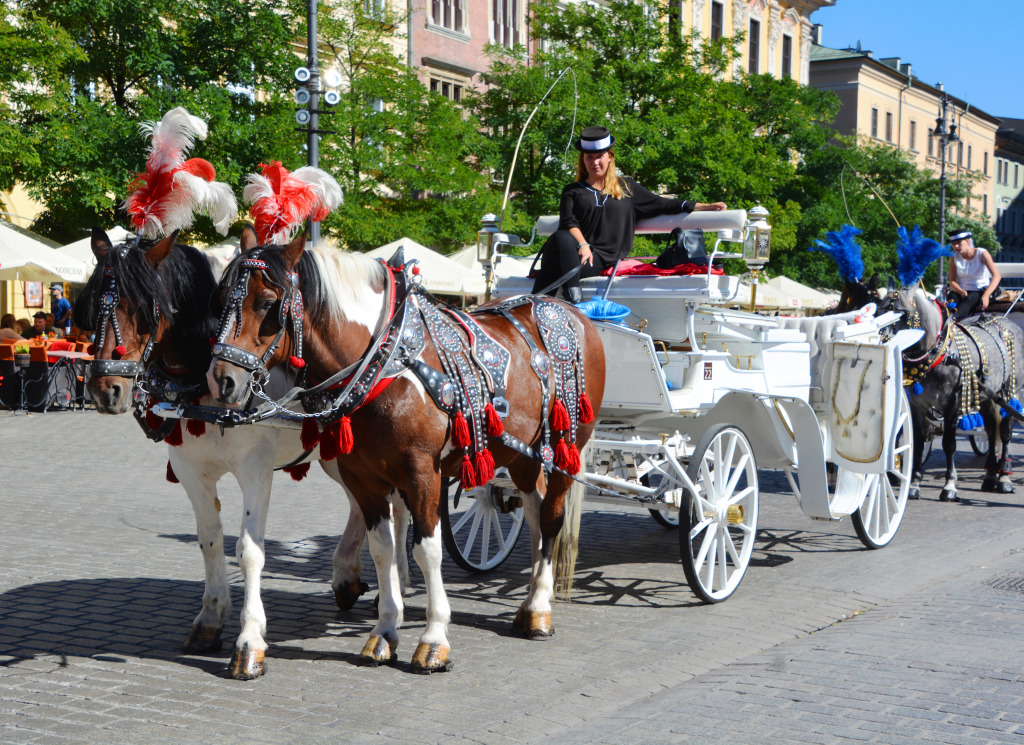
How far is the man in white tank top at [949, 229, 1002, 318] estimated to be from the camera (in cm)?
1178

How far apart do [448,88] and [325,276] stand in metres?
27.9

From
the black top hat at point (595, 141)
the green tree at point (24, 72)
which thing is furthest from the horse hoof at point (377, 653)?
the green tree at point (24, 72)

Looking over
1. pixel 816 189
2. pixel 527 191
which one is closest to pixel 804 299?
pixel 816 189

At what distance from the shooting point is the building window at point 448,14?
31.3 m

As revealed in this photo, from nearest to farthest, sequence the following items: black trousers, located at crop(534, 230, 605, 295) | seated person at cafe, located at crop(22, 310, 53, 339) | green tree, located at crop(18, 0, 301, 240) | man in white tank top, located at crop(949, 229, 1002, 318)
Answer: black trousers, located at crop(534, 230, 605, 295), man in white tank top, located at crop(949, 229, 1002, 318), seated person at cafe, located at crop(22, 310, 53, 339), green tree, located at crop(18, 0, 301, 240)

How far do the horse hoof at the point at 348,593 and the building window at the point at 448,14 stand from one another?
27.1 m

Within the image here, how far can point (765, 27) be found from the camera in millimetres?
47312

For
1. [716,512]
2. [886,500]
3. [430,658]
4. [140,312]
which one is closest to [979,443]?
[886,500]

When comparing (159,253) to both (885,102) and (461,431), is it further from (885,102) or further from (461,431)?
(885,102)

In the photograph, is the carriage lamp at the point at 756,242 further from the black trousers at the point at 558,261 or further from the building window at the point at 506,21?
the building window at the point at 506,21

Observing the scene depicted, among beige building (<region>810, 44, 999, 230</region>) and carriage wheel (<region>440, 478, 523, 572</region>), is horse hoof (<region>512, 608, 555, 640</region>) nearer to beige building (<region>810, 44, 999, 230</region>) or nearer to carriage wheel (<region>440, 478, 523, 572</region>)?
carriage wheel (<region>440, 478, 523, 572</region>)

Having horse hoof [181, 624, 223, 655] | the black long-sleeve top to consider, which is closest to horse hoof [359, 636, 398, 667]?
horse hoof [181, 624, 223, 655]

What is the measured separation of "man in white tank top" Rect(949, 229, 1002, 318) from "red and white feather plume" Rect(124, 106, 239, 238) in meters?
8.77

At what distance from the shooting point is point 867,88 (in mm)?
57531
